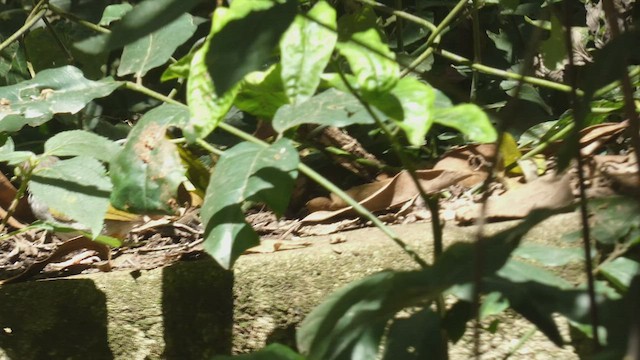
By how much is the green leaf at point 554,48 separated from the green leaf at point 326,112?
65 cm

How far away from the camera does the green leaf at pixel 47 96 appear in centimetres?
132

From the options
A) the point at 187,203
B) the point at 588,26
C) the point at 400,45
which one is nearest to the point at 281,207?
the point at 187,203

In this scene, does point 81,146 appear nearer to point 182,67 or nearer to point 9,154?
point 9,154

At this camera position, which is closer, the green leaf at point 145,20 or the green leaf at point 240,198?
the green leaf at point 145,20

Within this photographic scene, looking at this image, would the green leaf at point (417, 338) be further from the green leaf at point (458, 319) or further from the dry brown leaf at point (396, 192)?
the dry brown leaf at point (396, 192)

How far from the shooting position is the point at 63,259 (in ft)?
4.91

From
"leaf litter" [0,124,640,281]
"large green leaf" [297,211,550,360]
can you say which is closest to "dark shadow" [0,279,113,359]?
"leaf litter" [0,124,640,281]

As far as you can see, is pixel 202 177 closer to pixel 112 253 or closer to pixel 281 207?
pixel 112 253

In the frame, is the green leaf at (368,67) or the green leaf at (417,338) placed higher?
→ the green leaf at (368,67)

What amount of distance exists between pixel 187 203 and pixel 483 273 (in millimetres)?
921

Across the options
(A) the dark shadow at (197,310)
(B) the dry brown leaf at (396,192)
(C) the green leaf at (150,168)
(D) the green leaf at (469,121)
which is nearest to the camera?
(D) the green leaf at (469,121)

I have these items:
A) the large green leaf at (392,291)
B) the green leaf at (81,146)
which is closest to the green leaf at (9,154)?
the green leaf at (81,146)

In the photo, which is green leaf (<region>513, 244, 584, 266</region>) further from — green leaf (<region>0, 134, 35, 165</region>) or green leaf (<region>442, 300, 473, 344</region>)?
green leaf (<region>0, 134, 35, 165</region>)

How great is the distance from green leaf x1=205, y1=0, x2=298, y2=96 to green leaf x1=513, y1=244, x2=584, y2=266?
1.28 ft
